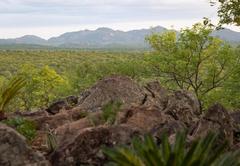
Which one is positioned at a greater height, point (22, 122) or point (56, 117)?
point (22, 122)

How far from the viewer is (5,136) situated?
4.39 metres

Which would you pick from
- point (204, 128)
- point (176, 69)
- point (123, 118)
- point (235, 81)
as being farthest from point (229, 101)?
point (123, 118)

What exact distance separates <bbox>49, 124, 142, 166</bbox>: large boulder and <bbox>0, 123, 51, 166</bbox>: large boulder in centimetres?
43

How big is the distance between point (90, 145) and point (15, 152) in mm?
1827

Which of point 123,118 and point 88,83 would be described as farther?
point 88,83

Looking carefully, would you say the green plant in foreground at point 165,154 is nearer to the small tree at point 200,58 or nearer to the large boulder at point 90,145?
the large boulder at point 90,145

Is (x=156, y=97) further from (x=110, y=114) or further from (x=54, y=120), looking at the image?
(x=54, y=120)

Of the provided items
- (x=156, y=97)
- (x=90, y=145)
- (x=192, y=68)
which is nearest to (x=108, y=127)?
(x=90, y=145)

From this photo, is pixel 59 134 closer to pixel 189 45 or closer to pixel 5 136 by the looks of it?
pixel 5 136

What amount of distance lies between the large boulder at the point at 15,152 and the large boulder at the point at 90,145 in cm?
43

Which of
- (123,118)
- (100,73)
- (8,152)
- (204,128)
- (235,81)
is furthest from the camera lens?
(100,73)

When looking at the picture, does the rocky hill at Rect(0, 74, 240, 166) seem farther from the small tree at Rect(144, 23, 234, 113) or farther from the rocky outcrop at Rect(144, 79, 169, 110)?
the small tree at Rect(144, 23, 234, 113)

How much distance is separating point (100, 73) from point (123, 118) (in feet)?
73.8

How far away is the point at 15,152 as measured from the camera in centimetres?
444
